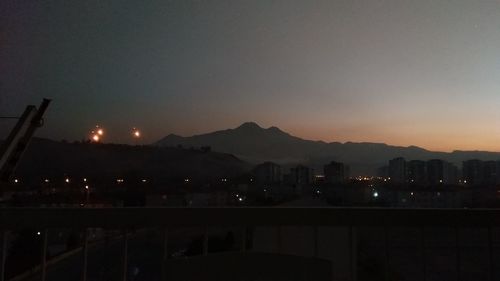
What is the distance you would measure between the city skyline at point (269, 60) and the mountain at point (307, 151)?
26.9 ft

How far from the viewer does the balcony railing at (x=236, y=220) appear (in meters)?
1.95

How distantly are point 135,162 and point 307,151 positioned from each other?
47.9ft

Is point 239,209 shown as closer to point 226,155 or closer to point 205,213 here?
point 205,213

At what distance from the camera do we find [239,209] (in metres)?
1.97

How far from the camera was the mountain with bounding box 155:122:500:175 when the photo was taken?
3078 cm

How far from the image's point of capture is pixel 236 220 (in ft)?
6.48

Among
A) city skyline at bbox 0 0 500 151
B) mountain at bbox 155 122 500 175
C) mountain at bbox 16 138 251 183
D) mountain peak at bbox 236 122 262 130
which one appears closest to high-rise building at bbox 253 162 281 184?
city skyline at bbox 0 0 500 151

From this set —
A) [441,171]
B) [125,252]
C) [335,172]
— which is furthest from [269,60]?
[441,171]

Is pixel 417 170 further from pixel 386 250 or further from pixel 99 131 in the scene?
pixel 386 250

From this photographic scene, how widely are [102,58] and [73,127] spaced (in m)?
10.3

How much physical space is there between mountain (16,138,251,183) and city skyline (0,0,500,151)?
936 centimetres

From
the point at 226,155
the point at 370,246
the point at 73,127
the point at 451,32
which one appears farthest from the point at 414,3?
the point at 226,155

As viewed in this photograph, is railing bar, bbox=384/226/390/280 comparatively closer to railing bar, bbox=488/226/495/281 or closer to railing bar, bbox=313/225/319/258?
railing bar, bbox=313/225/319/258

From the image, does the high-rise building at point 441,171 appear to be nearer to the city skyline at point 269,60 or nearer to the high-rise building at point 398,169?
the high-rise building at point 398,169
